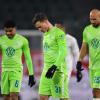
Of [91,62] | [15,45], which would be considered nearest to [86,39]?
[91,62]

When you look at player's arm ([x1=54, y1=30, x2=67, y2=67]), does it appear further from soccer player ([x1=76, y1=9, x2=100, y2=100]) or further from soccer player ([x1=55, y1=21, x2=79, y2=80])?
soccer player ([x1=55, y1=21, x2=79, y2=80])

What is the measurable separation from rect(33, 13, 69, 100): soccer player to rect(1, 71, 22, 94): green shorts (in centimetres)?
102

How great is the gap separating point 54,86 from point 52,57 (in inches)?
19.5

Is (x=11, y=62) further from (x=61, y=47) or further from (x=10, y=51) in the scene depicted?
(x=61, y=47)

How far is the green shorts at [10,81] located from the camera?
12.1 meters

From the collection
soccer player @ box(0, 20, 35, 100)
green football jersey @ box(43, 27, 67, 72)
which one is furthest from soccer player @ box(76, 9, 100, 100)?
soccer player @ box(0, 20, 35, 100)

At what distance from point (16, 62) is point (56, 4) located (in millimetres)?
8977

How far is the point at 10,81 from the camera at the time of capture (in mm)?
12172

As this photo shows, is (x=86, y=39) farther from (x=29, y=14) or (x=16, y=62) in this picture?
(x=29, y=14)

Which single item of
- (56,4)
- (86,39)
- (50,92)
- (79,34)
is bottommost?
(50,92)

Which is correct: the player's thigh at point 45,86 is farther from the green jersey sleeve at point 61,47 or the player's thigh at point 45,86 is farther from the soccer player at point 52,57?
the green jersey sleeve at point 61,47

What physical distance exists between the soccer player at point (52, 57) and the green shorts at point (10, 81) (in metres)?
1.02

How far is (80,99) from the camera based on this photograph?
15711 mm

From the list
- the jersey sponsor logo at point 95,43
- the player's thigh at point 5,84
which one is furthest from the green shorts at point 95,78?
the player's thigh at point 5,84
